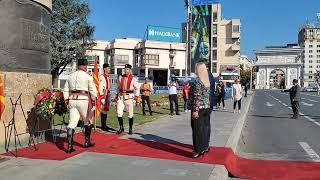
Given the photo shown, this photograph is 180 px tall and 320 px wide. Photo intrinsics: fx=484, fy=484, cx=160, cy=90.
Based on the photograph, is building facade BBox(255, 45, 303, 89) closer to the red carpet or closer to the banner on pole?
the banner on pole

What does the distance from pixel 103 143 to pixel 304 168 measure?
4370 millimetres

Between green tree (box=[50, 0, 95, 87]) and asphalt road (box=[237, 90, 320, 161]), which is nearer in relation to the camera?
asphalt road (box=[237, 90, 320, 161])

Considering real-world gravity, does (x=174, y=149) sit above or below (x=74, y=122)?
below

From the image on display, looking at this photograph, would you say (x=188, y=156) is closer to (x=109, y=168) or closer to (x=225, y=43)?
(x=109, y=168)

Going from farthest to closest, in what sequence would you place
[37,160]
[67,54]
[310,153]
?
[67,54], [310,153], [37,160]

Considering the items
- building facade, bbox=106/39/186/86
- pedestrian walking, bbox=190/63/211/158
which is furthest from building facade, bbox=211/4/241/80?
pedestrian walking, bbox=190/63/211/158

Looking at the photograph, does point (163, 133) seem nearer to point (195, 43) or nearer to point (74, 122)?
point (74, 122)

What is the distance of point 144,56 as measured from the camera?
99.3m

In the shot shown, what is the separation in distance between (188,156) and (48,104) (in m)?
2.98

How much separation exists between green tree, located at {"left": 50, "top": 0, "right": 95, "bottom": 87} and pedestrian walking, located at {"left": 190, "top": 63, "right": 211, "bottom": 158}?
39697 millimetres

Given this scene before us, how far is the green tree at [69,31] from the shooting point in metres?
48.6

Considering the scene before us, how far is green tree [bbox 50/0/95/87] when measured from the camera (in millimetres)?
48594

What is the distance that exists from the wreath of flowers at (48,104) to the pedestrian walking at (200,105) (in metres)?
2.74

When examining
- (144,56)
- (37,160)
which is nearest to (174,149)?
(37,160)
